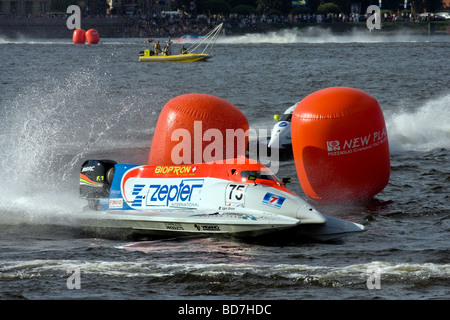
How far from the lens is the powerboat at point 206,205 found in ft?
42.1

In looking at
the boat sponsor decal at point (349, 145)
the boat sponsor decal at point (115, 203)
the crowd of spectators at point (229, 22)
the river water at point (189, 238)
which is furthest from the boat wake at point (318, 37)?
the boat sponsor decal at point (115, 203)

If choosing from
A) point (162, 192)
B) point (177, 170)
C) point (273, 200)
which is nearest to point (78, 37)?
point (177, 170)

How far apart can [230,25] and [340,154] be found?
78.4 metres

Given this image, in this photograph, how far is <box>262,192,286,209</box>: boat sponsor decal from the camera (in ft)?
42.2

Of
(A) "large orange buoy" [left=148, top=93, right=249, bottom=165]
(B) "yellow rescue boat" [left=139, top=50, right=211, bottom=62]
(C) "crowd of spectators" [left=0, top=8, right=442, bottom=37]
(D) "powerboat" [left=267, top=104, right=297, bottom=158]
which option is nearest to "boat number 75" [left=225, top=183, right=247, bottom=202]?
(A) "large orange buoy" [left=148, top=93, right=249, bottom=165]

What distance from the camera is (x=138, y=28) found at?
93.9 m

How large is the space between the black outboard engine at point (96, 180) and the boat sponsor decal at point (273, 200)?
2.88 meters

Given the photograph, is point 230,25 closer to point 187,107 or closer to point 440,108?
point 440,108

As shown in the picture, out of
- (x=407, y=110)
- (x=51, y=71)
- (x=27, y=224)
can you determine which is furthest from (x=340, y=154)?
(x=51, y=71)

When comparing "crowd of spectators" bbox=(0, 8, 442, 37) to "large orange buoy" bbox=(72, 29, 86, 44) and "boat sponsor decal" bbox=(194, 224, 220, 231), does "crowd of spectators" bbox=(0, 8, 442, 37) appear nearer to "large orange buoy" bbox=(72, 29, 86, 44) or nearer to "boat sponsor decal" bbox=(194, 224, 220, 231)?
"large orange buoy" bbox=(72, 29, 86, 44)

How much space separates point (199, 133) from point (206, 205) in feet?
8.04

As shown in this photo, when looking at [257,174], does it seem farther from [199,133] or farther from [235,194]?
[199,133]

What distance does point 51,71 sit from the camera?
4959cm

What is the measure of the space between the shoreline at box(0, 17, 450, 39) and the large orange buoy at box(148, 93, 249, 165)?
7379cm
